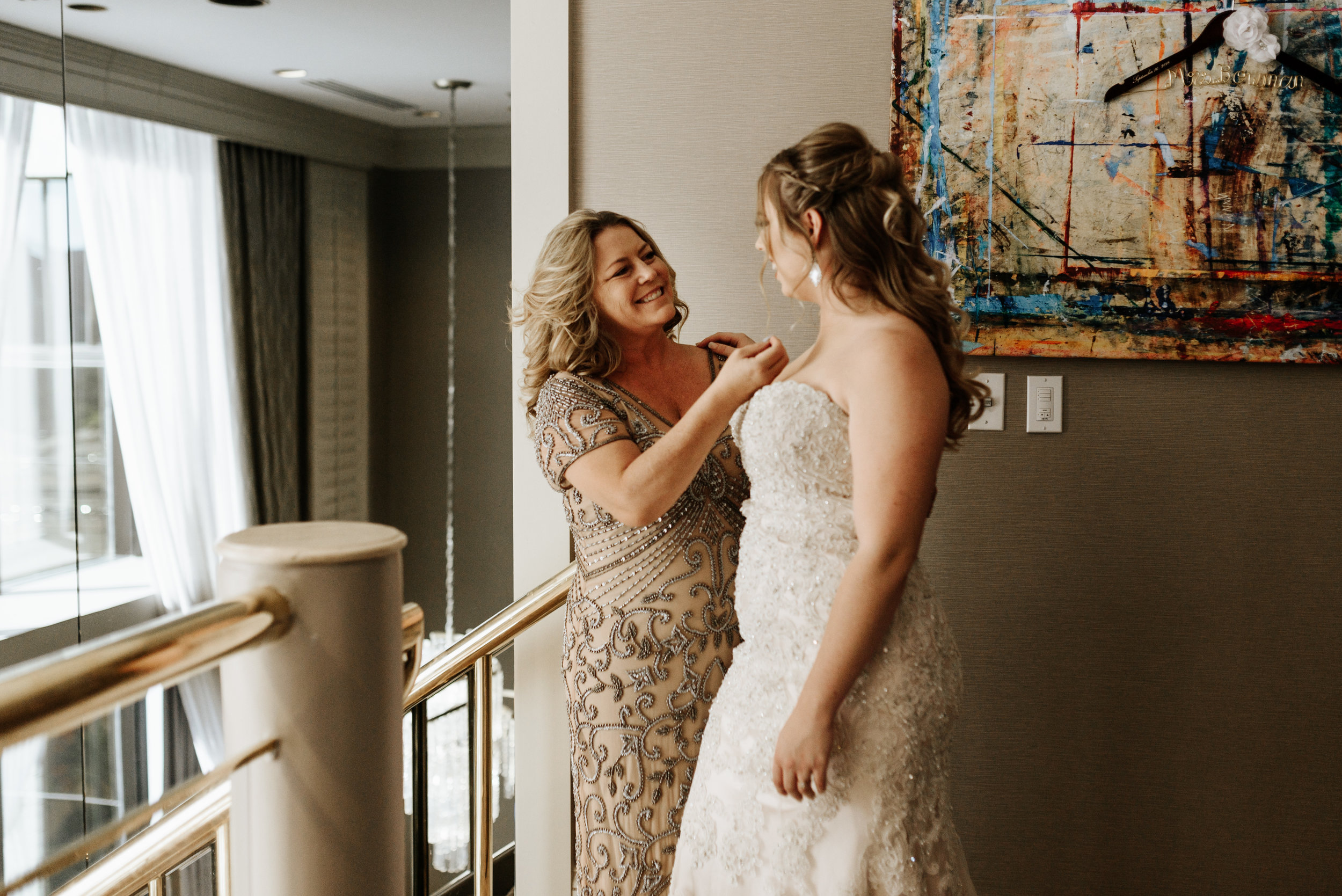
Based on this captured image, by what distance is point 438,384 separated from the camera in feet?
16.2

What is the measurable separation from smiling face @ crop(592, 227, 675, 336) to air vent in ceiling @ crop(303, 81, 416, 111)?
3130mm

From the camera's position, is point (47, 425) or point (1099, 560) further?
point (47, 425)

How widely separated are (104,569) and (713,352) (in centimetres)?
268

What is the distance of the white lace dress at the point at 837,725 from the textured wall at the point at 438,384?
359 centimetres

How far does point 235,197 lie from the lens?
13.8 ft

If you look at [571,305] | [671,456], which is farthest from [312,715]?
[571,305]

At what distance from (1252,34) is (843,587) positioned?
157cm

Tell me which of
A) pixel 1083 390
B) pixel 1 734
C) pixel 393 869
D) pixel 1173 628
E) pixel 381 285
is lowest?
pixel 1173 628

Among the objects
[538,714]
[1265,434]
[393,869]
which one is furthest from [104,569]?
[1265,434]

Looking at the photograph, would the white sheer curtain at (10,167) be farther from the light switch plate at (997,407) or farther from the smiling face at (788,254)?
the light switch plate at (997,407)

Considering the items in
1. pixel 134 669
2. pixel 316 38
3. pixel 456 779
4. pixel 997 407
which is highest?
pixel 316 38

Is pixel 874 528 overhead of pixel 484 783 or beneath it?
overhead

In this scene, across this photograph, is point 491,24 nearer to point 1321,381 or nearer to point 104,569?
point 104,569

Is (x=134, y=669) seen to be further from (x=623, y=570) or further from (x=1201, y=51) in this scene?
(x=1201, y=51)
